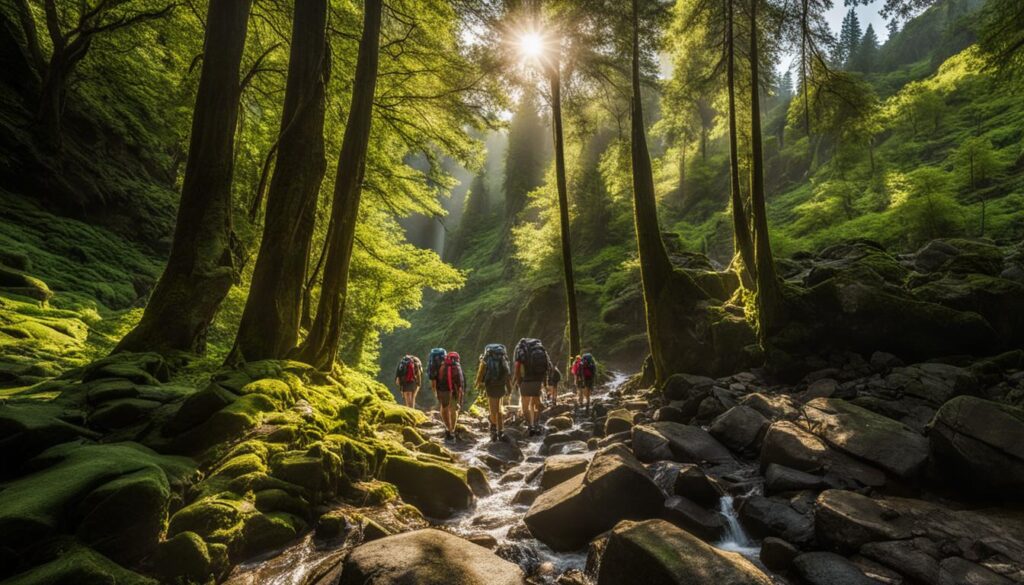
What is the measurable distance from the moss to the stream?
76cm

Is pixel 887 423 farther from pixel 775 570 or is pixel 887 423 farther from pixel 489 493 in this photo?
pixel 489 493

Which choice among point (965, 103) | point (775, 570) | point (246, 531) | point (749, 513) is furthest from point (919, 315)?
point (965, 103)

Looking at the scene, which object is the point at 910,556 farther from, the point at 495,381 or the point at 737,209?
the point at 737,209

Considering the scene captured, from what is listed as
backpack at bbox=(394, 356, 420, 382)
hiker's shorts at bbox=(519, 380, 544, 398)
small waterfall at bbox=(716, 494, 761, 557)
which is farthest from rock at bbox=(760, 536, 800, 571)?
backpack at bbox=(394, 356, 420, 382)

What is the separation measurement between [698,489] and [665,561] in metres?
2.34

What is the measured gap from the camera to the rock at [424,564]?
283 centimetres

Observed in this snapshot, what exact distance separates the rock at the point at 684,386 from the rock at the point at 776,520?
481 centimetres

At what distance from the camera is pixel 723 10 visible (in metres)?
12.0

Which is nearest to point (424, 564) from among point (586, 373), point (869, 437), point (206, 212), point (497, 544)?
point (497, 544)

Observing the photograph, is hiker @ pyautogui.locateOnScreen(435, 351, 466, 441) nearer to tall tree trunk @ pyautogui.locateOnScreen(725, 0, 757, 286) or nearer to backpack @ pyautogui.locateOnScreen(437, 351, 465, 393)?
backpack @ pyautogui.locateOnScreen(437, 351, 465, 393)

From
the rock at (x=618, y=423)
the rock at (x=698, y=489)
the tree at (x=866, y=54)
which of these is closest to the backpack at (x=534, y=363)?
the rock at (x=618, y=423)

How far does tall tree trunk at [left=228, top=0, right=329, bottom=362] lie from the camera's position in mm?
6770

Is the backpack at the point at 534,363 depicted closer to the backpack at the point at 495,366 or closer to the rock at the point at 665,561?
the backpack at the point at 495,366

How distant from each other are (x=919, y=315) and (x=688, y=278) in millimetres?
4838
